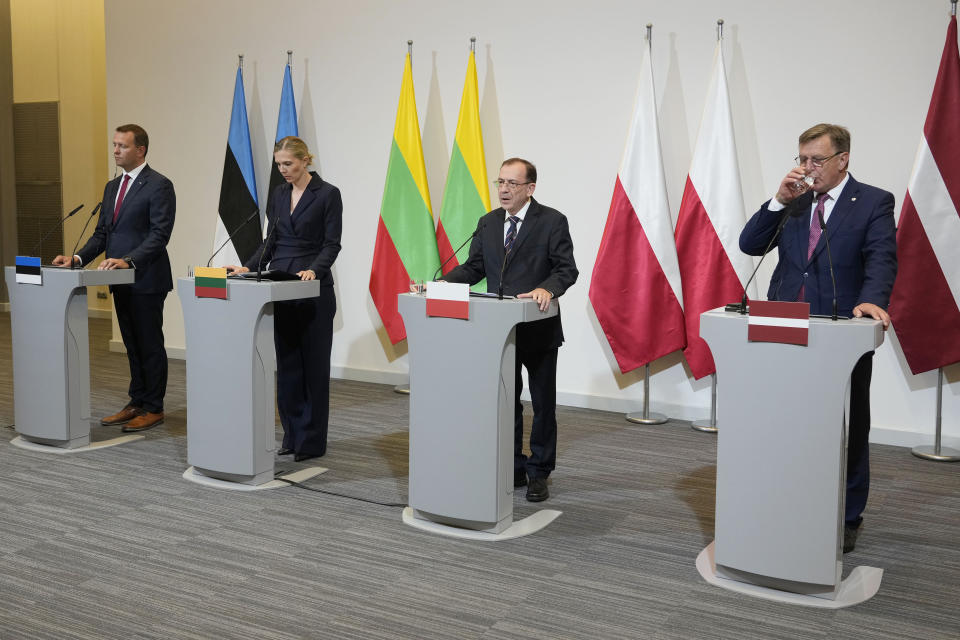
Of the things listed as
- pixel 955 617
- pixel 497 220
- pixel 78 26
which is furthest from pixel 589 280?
pixel 78 26

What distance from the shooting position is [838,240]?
127 inches

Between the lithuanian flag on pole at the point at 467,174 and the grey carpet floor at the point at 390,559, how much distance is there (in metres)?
1.82

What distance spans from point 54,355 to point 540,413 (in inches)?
96.5

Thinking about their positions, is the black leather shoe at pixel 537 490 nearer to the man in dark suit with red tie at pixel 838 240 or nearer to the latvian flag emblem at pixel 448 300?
the latvian flag emblem at pixel 448 300

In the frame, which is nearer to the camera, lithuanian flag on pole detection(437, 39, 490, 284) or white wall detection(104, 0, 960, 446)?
white wall detection(104, 0, 960, 446)

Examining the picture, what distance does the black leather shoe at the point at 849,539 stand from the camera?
3.37 meters

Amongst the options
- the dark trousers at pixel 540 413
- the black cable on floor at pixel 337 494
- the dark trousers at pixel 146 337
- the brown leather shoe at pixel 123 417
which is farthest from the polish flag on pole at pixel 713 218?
the brown leather shoe at pixel 123 417

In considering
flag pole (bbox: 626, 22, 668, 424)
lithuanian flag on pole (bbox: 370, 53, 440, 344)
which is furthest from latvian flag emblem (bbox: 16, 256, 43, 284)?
flag pole (bbox: 626, 22, 668, 424)

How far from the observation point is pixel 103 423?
522 cm

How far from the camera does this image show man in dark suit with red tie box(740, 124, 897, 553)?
3.15 m

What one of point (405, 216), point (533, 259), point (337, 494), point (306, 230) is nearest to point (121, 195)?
point (306, 230)

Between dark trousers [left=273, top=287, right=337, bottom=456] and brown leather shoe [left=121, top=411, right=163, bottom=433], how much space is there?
1.05 meters

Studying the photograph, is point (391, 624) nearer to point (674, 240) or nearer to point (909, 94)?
point (674, 240)

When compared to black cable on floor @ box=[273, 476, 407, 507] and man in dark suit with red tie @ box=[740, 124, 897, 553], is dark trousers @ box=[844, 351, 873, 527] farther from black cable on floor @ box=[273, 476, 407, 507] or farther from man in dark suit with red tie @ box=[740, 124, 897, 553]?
black cable on floor @ box=[273, 476, 407, 507]
